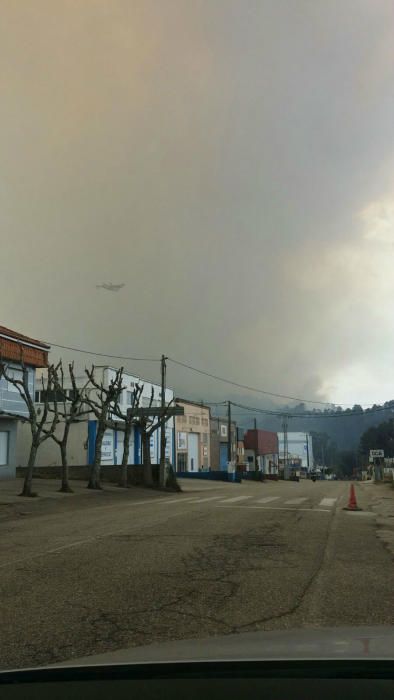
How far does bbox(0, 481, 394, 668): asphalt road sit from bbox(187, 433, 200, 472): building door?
6027cm

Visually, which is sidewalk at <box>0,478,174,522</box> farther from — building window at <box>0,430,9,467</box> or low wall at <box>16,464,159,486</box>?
low wall at <box>16,464,159,486</box>

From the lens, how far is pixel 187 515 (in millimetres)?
16359

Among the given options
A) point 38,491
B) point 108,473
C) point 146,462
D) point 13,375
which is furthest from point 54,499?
point 108,473

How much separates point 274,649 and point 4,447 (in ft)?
109

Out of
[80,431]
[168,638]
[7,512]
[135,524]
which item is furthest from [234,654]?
[80,431]

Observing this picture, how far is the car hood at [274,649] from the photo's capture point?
100 inches

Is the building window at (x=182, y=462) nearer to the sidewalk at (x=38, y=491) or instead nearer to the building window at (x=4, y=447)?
the sidewalk at (x=38, y=491)

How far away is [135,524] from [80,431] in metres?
34.6

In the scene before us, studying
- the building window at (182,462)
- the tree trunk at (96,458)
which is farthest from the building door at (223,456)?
the tree trunk at (96,458)

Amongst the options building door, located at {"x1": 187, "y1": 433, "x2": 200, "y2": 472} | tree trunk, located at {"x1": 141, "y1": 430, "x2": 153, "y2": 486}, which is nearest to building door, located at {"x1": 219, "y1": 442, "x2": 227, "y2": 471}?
building door, located at {"x1": 187, "y1": 433, "x2": 200, "y2": 472}

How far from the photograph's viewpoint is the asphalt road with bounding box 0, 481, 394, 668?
5355mm

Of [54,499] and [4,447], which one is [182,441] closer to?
[4,447]

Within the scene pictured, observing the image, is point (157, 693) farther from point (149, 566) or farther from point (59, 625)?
point (149, 566)

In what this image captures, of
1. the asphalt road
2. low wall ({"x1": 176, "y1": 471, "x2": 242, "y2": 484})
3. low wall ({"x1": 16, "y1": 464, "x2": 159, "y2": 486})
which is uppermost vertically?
low wall ({"x1": 16, "y1": 464, "x2": 159, "y2": 486})
